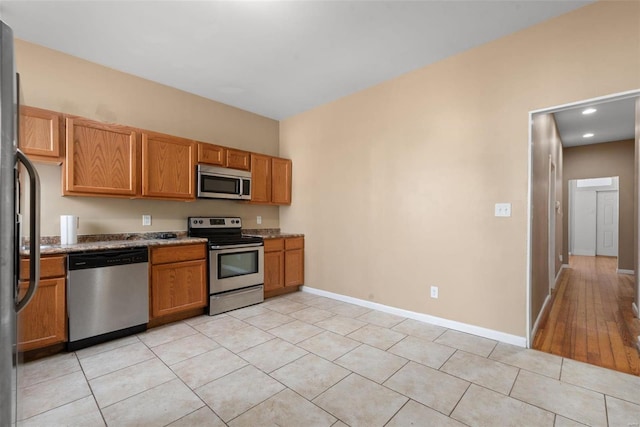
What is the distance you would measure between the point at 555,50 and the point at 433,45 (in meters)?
0.98

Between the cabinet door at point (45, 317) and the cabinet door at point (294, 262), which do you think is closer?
the cabinet door at point (45, 317)

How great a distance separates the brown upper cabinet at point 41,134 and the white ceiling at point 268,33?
0.77 meters

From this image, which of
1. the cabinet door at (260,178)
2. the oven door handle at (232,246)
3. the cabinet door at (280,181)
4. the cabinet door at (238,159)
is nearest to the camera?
the oven door handle at (232,246)

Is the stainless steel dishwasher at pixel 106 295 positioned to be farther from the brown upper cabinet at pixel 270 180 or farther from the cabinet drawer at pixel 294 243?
the cabinet drawer at pixel 294 243

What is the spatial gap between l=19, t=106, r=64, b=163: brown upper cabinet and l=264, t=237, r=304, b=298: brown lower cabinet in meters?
2.37

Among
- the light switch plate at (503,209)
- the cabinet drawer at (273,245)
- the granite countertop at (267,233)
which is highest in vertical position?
the light switch plate at (503,209)

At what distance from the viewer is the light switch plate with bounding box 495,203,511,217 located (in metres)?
2.66

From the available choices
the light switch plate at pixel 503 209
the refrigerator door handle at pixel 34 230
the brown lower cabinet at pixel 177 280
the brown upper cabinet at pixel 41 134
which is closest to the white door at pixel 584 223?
the light switch plate at pixel 503 209

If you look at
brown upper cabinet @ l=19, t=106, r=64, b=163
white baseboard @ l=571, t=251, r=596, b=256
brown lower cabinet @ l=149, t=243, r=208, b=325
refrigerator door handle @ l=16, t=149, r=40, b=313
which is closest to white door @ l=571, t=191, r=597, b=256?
white baseboard @ l=571, t=251, r=596, b=256

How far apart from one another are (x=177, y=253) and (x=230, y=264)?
66 centimetres

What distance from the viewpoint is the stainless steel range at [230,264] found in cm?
343

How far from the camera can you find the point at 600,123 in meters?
4.78

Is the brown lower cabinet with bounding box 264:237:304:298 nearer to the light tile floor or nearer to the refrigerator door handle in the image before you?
the light tile floor

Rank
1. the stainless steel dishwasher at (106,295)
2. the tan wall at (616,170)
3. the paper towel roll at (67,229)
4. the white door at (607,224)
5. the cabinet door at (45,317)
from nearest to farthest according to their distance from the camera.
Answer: the cabinet door at (45,317), the stainless steel dishwasher at (106,295), the paper towel roll at (67,229), the tan wall at (616,170), the white door at (607,224)
